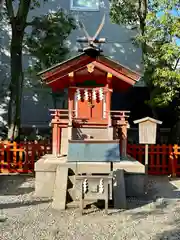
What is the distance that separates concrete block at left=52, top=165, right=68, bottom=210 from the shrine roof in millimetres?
3483

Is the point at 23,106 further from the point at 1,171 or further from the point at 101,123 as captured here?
the point at 101,123

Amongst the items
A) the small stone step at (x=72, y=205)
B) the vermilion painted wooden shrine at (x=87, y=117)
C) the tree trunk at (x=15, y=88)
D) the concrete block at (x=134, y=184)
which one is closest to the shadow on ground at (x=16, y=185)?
the vermilion painted wooden shrine at (x=87, y=117)

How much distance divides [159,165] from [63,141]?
3.96m

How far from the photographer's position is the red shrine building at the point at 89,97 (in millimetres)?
11000

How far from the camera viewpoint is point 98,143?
842 centimetres

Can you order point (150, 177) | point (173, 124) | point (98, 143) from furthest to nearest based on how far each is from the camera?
1. point (173, 124)
2. point (150, 177)
3. point (98, 143)

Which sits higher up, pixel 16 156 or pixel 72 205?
pixel 16 156

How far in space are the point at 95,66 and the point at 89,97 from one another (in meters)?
1.18

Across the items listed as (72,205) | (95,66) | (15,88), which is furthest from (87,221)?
(15,88)

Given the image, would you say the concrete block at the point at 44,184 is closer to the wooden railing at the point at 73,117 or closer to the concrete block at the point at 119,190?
the concrete block at the point at 119,190

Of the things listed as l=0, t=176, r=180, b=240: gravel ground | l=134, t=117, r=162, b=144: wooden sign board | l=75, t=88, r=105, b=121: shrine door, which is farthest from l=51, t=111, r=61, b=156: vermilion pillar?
l=134, t=117, r=162, b=144: wooden sign board

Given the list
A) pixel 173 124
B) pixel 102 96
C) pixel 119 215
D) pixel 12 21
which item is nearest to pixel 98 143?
pixel 119 215

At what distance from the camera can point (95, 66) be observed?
11.1 m

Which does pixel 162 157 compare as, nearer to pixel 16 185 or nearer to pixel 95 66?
pixel 95 66
